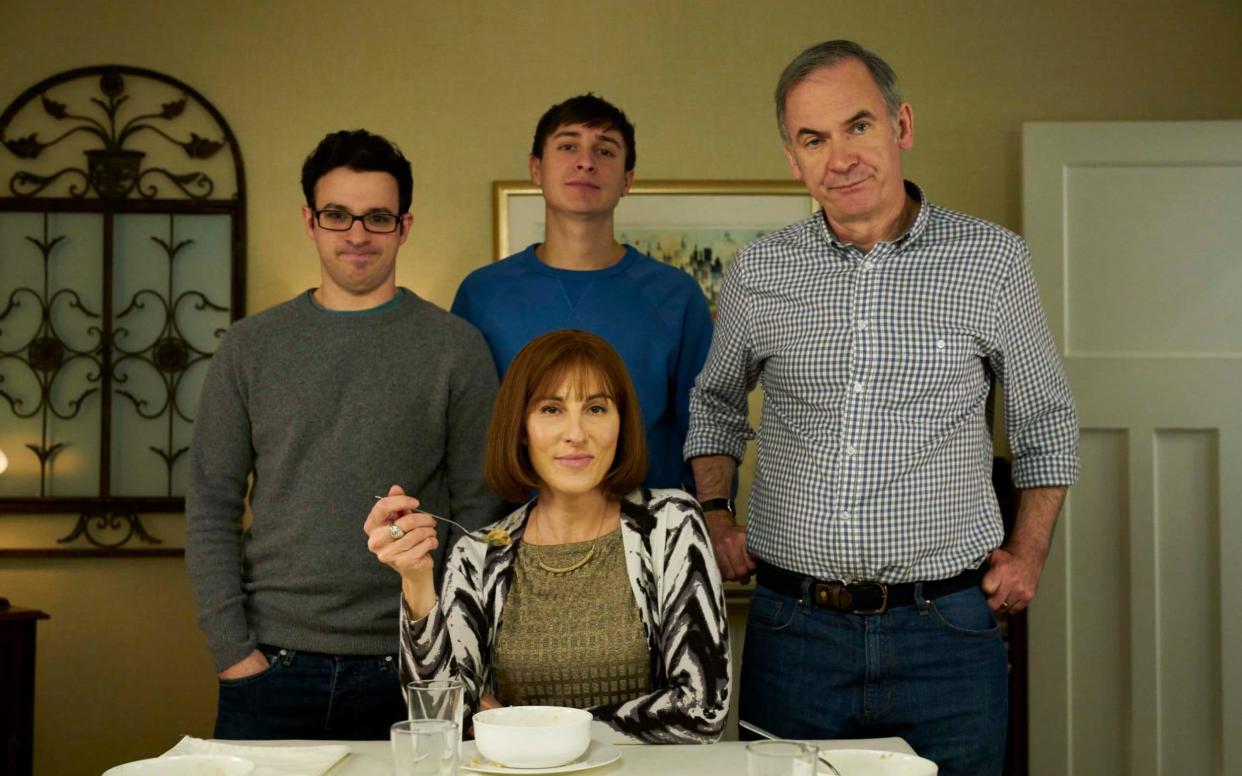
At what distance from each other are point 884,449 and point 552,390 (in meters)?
0.52

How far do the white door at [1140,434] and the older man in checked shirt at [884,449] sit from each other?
153 centimetres

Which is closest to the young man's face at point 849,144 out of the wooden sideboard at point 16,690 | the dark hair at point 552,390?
the dark hair at point 552,390

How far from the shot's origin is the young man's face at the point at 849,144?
2039 millimetres

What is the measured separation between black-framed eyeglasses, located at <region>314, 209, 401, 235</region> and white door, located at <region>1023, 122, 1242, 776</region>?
196 cm

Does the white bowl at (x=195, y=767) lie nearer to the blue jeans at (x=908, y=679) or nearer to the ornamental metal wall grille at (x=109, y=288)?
the blue jeans at (x=908, y=679)

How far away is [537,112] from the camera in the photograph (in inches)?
146

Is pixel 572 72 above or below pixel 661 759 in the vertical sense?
above

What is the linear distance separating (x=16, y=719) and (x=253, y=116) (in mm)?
1750

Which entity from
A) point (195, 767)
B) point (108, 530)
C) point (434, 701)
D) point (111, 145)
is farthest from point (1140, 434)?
point (111, 145)

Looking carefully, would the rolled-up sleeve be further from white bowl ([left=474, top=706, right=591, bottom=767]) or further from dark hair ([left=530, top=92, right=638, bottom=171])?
white bowl ([left=474, top=706, right=591, bottom=767])

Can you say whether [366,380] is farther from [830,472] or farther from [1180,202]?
[1180,202]

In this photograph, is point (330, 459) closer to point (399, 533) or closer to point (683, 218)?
point (399, 533)

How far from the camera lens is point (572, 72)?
3.72 meters

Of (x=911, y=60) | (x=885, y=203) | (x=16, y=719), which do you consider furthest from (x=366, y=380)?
(x=911, y=60)
